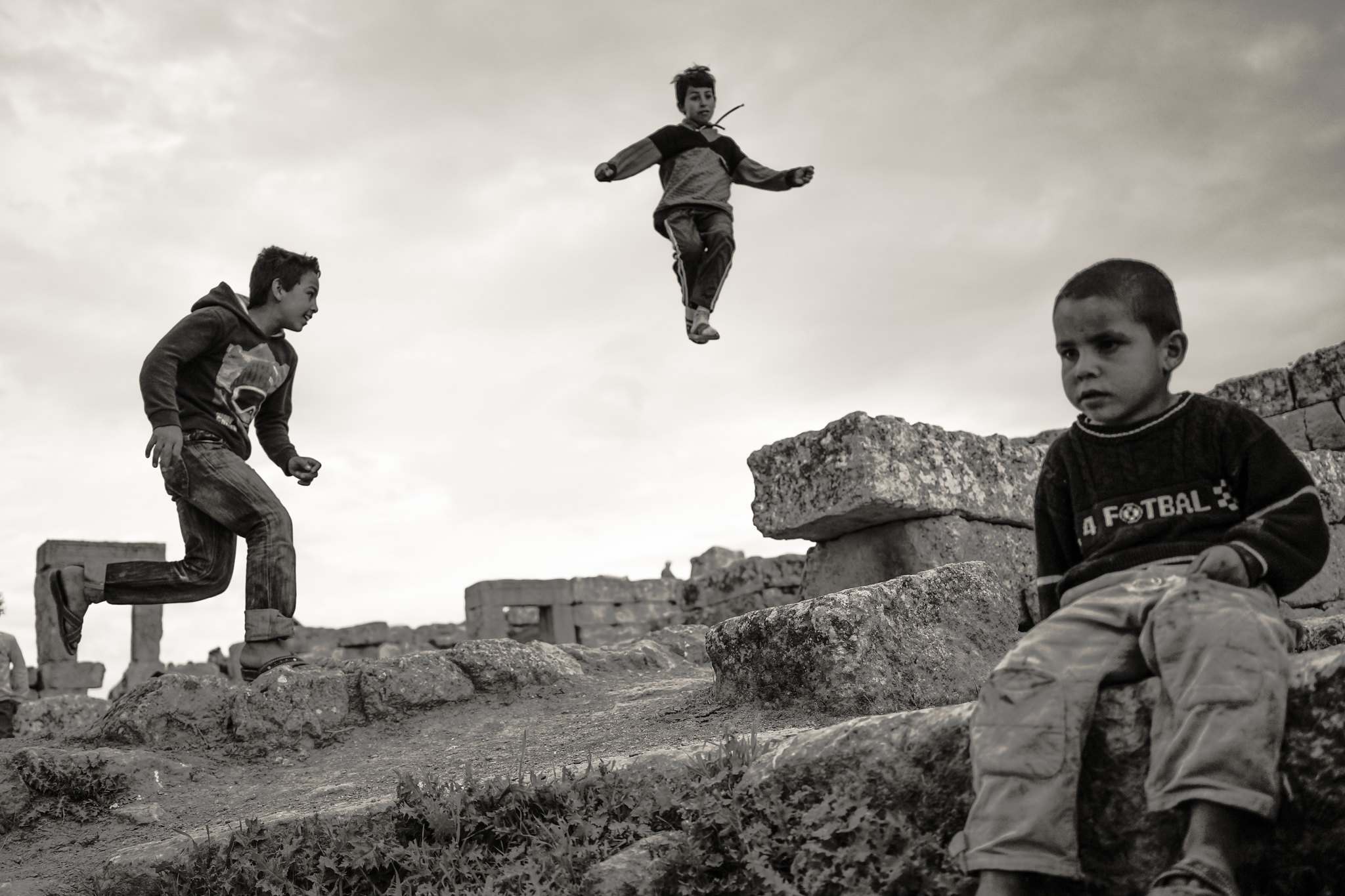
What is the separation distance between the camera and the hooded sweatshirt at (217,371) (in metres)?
5.36

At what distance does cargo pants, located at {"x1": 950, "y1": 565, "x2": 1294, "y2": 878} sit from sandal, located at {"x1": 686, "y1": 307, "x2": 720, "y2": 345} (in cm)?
390

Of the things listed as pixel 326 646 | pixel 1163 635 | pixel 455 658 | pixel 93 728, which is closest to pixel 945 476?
pixel 455 658

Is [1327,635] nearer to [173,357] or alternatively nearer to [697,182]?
[697,182]

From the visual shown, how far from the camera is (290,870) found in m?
3.40

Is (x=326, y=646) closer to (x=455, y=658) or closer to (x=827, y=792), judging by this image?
(x=455, y=658)

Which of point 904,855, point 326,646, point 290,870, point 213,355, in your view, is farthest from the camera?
point 326,646

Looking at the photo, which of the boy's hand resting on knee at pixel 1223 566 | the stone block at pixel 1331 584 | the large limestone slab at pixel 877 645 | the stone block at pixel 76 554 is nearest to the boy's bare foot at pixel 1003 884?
the boy's hand resting on knee at pixel 1223 566

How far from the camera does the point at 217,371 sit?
5.61 metres

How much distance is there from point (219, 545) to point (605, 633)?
10164 mm

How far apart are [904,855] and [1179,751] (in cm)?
63

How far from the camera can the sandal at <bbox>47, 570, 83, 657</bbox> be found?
222 inches

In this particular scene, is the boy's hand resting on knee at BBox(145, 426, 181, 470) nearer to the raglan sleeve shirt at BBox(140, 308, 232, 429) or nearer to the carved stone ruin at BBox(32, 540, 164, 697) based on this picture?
the raglan sleeve shirt at BBox(140, 308, 232, 429)

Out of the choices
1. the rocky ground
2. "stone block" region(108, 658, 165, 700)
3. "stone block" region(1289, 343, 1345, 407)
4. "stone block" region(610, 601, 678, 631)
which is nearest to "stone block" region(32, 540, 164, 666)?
"stone block" region(108, 658, 165, 700)

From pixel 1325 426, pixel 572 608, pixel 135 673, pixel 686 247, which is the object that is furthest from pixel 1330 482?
pixel 135 673
